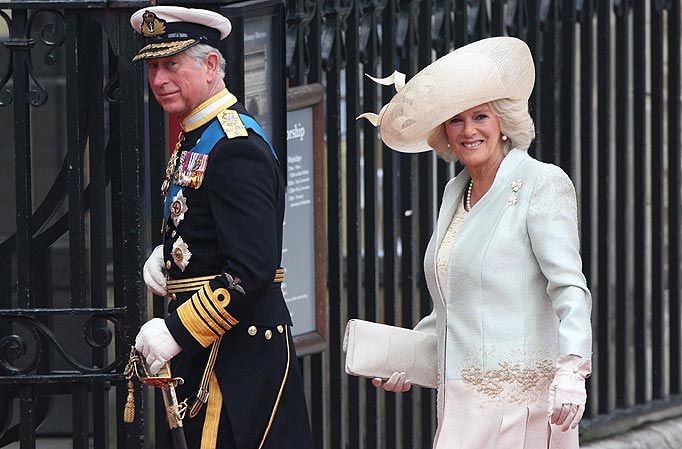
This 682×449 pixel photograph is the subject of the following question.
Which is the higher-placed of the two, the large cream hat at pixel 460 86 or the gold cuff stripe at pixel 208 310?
the large cream hat at pixel 460 86

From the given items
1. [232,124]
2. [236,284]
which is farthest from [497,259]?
[232,124]

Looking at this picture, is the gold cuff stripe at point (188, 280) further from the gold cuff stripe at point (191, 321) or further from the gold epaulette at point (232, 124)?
the gold epaulette at point (232, 124)

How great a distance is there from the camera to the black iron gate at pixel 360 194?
17.5 ft

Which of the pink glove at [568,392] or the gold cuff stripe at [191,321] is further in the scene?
the gold cuff stripe at [191,321]

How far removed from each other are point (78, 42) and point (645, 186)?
318 centimetres

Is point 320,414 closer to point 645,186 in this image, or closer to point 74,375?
point 74,375

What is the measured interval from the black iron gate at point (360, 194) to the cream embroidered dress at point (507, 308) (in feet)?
4.05

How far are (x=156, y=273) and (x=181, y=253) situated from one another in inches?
9.2

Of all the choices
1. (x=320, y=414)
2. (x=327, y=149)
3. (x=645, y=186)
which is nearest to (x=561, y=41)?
(x=645, y=186)

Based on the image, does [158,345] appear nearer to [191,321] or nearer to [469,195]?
[191,321]

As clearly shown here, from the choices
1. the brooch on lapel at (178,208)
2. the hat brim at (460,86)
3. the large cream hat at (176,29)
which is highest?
the large cream hat at (176,29)

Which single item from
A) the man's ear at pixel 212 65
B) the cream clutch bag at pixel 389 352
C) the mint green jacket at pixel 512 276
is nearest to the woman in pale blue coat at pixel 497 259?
the mint green jacket at pixel 512 276

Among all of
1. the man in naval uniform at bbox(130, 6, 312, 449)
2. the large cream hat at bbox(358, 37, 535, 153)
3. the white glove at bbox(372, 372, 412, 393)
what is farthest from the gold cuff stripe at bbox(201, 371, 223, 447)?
the large cream hat at bbox(358, 37, 535, 153)

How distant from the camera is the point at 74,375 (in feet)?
17.6
